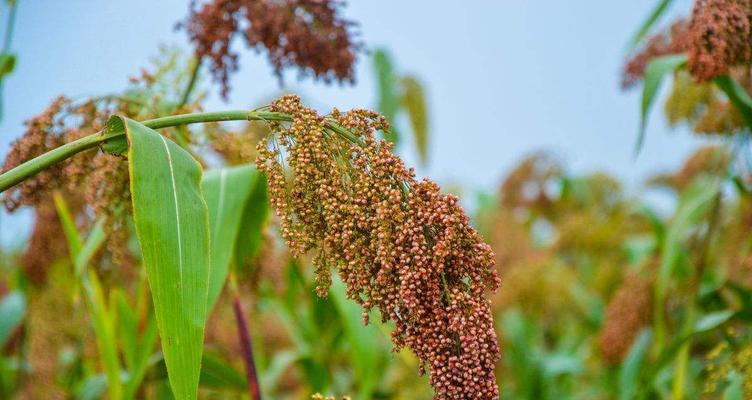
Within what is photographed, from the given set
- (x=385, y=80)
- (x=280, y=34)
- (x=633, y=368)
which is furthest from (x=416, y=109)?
(x=280, y=34)

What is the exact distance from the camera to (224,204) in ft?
7.29

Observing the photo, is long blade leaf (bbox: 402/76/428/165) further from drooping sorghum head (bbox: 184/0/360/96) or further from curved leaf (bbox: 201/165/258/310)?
curved leaf (bbox: 201/165/258/310)

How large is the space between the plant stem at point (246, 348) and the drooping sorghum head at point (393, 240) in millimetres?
891

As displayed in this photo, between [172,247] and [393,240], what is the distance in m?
0.36

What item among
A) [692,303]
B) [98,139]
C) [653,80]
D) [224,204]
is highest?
[653,80]

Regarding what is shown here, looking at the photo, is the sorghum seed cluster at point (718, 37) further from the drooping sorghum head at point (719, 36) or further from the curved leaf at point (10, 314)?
the curved leaf at point (10, 314)

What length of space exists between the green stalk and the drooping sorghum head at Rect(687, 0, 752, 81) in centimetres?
126

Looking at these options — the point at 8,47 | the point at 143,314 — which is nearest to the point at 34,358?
the point at 143,314

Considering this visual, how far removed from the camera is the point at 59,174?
215 centimetres

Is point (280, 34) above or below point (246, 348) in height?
above

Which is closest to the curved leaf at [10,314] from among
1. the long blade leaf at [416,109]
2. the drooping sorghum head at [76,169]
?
the drooping sorghum head at [76,169]

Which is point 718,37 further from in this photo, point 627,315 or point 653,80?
point 627,315

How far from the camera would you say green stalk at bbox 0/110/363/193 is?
1348 mm

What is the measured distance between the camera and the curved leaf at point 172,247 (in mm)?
1325
